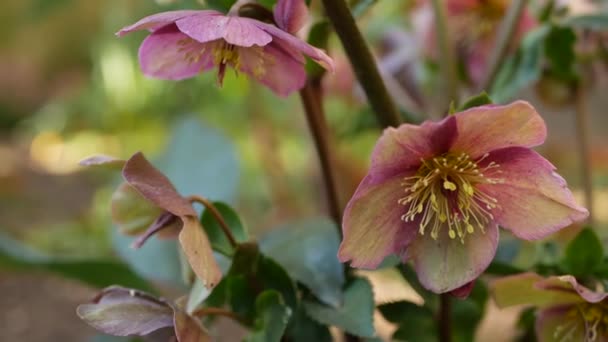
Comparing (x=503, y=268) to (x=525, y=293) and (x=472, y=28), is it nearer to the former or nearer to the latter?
(x=525, y=293)

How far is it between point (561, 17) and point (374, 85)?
0.24 meters

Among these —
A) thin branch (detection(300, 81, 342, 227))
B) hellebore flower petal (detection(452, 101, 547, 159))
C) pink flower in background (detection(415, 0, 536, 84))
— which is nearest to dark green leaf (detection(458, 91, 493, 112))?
hellebore flower petal (detection(452, 101, 547, 159))

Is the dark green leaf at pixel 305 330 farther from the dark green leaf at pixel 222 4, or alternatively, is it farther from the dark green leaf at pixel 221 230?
the dark green leaf at pixel 222 4

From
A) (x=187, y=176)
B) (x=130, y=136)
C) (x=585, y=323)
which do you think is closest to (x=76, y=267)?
(x=187, y=176)

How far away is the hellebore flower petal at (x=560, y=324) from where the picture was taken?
0.43m

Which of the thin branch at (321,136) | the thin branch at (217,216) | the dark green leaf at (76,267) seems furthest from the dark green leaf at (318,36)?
the dark green leaf at (76,267)

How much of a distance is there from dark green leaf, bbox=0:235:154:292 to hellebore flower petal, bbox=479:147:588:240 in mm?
308

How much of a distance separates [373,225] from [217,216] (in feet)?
0.32

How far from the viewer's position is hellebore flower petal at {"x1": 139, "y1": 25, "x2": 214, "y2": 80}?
0.40m

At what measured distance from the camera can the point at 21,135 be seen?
11.4 ft

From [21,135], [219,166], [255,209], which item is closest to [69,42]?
[21,135]

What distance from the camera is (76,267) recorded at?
53 cm

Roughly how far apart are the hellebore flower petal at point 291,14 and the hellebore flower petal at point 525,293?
0.18 metres

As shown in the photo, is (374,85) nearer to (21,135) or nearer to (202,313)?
(202,313)
